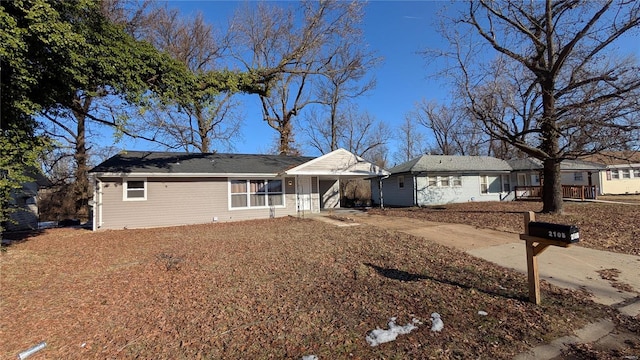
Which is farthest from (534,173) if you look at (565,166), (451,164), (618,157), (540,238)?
(540,238)

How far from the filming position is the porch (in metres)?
20.8

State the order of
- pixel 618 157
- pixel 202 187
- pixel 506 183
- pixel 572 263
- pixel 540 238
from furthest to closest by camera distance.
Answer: pixel 506 183, pixel 202 187, pixel 618 157, pixel 572 263, pixel 540 238

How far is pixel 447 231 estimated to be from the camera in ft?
32.4

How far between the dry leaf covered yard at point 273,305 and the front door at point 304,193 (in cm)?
942

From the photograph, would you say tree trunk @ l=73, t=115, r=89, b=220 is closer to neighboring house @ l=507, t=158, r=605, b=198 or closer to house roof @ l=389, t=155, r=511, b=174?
house roof @ l=389, t=155, r=511, b=174

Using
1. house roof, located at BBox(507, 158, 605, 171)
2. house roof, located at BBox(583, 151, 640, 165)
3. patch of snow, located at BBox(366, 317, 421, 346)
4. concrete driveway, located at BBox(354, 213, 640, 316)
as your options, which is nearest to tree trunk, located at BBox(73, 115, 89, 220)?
concrete driveway, located at BBox(354, 213, 640, 316)

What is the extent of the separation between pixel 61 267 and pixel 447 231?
10.8 meters

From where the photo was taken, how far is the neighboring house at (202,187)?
12.8 metres

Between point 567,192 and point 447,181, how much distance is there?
29.5 feet

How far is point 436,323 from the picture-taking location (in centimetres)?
346

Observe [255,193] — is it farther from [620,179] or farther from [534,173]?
[620,179]

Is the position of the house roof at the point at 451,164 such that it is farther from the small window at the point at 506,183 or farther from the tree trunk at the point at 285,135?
the tree trunk at the point at 285,135

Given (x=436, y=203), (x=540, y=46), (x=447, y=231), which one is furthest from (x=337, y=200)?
(x=540, y=46)

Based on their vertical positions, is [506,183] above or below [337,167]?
below
